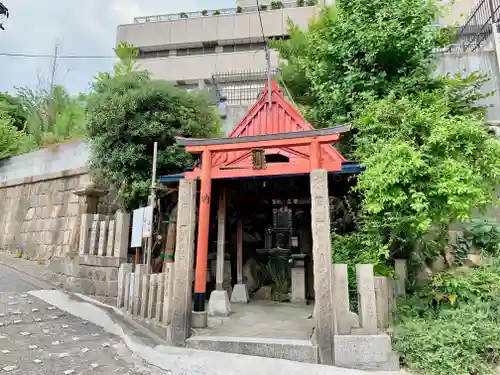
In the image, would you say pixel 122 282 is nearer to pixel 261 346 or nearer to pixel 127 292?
pixel 127 292

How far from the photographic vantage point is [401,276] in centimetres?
605

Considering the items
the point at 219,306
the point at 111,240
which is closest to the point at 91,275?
the point at 111,240

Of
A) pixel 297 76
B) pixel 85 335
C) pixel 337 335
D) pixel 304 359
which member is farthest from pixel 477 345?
pixel 297 76

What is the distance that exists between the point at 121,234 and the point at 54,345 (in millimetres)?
2825

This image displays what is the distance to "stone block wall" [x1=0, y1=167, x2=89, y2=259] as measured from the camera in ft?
35.8

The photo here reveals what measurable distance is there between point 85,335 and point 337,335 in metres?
4.01

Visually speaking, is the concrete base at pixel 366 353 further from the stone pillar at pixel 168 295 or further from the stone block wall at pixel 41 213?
the stone block wall at pixel 41 213

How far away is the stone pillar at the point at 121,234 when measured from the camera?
7.51 meters

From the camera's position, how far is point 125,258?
24.8ft

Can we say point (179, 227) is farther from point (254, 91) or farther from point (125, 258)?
point (254, 91)

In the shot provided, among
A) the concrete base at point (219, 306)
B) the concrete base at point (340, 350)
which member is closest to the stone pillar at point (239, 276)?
the concrete base at point (219, 306)

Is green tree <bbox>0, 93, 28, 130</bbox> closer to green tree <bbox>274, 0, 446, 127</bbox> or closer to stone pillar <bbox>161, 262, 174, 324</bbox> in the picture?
green tree <bbox>274, 0, 446, 127</bbox>

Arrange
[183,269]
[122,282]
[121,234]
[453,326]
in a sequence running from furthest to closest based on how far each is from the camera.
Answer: [121,234], [122,282], [183,269], [453,326]

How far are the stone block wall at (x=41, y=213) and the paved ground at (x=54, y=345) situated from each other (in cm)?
360
